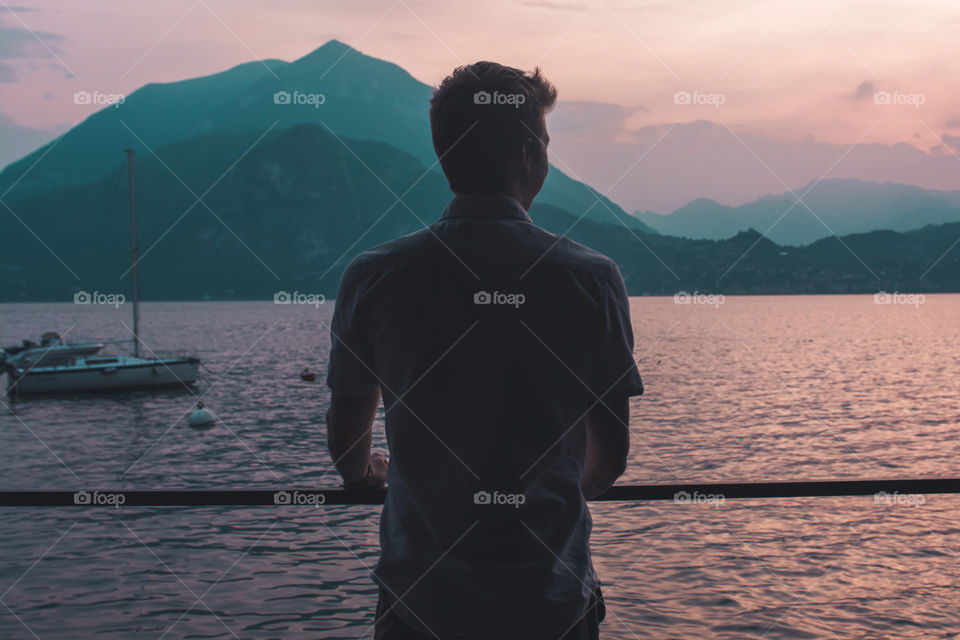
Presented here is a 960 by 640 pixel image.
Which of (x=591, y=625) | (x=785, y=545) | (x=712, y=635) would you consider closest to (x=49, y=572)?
(x=712, y=635)

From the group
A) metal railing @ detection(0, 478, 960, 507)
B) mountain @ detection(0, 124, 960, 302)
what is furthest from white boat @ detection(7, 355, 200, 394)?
mountain @ detection(0, 124, 960, 302)

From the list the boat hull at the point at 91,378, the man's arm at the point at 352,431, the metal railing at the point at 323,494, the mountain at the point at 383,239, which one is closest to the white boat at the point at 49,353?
the boat hull at the point at 91,378

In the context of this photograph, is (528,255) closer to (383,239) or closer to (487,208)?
(487,208)

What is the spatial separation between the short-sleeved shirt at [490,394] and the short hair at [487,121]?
0.41 feet

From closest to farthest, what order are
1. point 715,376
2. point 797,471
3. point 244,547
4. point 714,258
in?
point 244,547 → point 797,471 → point 715,376 → point 714,258

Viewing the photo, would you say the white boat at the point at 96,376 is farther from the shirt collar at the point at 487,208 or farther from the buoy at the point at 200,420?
the shirt collar at the point at 487,208

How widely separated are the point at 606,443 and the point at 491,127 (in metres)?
0.72

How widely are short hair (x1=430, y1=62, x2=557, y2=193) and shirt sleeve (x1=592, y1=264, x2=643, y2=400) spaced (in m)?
0.32

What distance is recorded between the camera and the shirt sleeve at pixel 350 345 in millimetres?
1539

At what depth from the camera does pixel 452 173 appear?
1628 mm

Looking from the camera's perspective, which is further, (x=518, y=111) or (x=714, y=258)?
(x=714, y=258)

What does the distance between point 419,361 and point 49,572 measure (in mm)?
15324

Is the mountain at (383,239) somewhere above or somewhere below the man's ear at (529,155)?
above

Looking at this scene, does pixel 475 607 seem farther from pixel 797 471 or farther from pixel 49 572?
pixel 797 471
